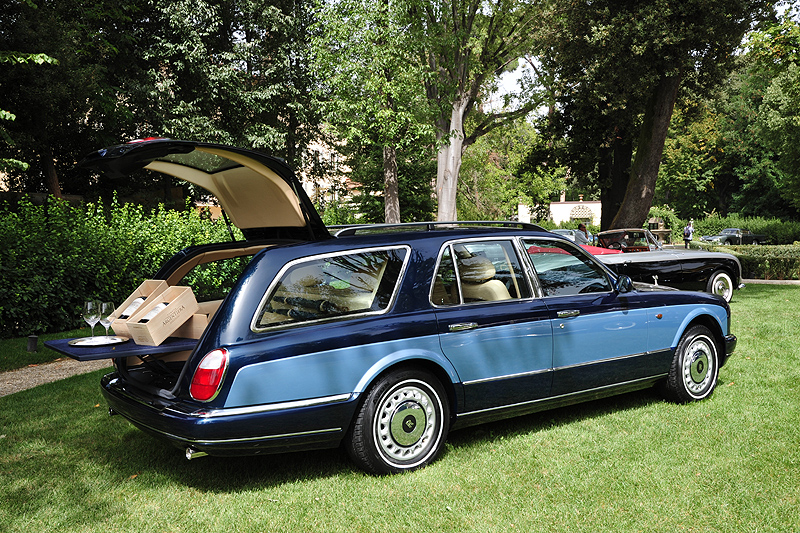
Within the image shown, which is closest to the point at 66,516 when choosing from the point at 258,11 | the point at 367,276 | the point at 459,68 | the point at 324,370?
the point at 324,370

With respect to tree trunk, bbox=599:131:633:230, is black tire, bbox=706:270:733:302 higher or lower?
lower

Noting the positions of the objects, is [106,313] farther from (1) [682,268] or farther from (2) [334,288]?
(1) [682,268]

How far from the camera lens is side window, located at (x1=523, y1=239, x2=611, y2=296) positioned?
5.07 meters

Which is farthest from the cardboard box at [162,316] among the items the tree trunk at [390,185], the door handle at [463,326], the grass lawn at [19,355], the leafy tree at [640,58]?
the tree trunk at [390,185]

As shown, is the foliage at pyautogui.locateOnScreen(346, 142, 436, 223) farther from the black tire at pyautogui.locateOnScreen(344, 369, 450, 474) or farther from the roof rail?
the black tire at pyautogui.locateOnScreen(344, 369, 450, 474)

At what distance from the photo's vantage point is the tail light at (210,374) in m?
3.69

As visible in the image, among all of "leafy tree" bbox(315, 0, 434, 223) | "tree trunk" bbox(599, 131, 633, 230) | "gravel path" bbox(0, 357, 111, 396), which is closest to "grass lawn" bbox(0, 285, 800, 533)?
"gravel path" bbox(0, 357, 111, 396)

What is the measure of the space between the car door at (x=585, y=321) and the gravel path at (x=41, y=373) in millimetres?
6110

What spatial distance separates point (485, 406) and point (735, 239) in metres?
52.8

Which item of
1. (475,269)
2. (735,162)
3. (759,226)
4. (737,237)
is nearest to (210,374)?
(475,269)

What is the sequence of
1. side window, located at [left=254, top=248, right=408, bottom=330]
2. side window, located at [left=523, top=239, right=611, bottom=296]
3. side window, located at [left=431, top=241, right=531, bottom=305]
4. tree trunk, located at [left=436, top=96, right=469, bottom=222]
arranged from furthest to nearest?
tree trunk, located at [left=436, top=96, right=469, bottom=222]
side window, located at [left=523, top=239, right=611, bottom=296]
side window, located at [left=431, top=241, right=531, bottom=305]
side window, located at [left=254, top=248, right=408, bottom=330]

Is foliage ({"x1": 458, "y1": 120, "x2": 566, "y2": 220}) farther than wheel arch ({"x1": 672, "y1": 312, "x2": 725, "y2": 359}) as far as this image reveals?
Yes

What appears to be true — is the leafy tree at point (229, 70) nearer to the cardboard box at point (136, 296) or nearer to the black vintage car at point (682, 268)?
the black vintage car at point (682, 268)

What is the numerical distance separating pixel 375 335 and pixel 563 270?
205cm
